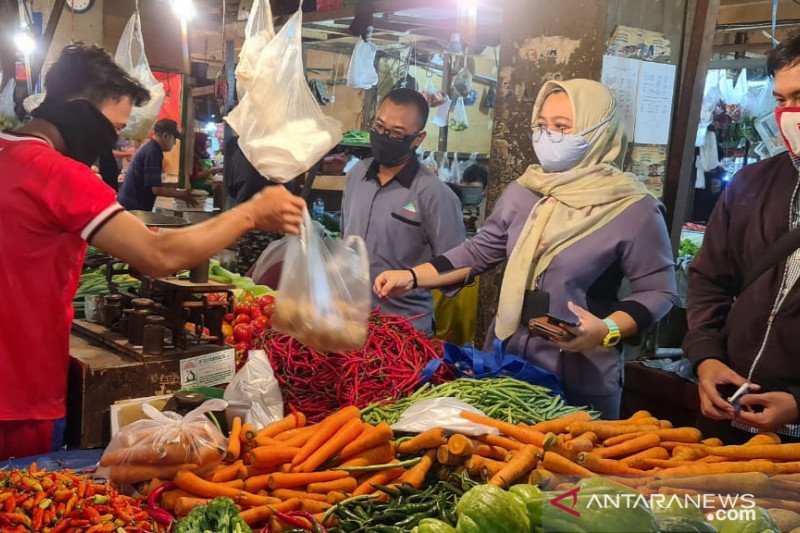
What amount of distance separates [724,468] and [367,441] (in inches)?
40.8

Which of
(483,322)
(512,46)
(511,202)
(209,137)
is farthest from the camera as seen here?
(209,137)

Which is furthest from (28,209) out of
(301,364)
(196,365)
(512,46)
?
(512,46)

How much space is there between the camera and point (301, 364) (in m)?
3.00

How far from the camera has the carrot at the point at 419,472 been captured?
2.17 metres

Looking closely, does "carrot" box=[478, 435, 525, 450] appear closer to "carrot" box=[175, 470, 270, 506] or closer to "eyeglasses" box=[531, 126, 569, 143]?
"carrot" box=[175, 470, 270, 506]

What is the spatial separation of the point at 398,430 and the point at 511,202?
4.68 feet

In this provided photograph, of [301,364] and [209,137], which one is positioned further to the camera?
[209,137]

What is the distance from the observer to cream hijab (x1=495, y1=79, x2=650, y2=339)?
10.2 ft

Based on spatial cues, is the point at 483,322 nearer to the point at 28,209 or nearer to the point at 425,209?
the point at 425,209

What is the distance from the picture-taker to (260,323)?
388 centimetres

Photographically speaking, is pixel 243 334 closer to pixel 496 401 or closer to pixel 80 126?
pixel 80 126

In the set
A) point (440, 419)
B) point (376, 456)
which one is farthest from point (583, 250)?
point (376, 456)

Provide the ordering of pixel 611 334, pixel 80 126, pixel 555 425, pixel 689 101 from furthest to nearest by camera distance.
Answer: pixel 689 101, pixel 611 334, pixel 80 126, pixel 555 425

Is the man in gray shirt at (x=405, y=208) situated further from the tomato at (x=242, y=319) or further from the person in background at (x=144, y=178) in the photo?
the person in background at (x=144, y=178)
